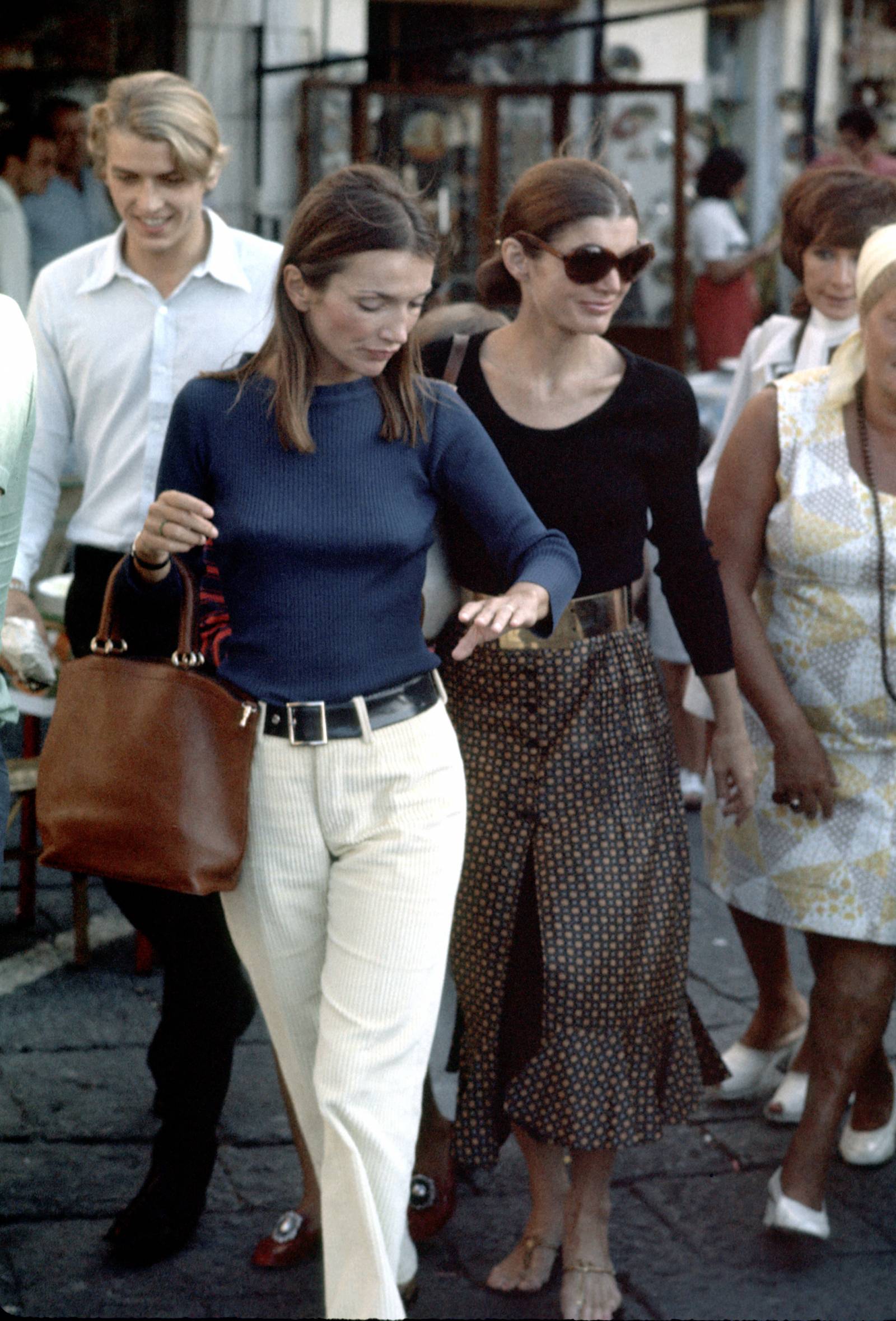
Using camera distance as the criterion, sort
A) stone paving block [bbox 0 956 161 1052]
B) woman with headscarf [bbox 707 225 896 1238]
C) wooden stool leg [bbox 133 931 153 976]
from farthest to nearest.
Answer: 1. wooden stool leg [bbox 133 931 153 976]
2. stone paving block [bbox 0 956 161 1052]
3. woman with headscarf [bbox 707 225 896 1238]

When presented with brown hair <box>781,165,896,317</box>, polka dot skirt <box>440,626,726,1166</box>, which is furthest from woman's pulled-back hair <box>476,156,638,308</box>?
brown hair <box>781,165,896,317</box>

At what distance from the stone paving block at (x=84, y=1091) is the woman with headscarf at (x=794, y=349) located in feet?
4.42

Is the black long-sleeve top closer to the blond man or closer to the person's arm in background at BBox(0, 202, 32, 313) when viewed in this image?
the blond man

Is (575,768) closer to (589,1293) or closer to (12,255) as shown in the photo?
(589,1293)

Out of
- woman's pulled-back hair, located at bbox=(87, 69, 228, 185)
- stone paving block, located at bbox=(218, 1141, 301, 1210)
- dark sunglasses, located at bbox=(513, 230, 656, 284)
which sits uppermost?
woman's pulled-back hair, located at bbox=(87, 69, 228, 185)

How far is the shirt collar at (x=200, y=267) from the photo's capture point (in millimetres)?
3420

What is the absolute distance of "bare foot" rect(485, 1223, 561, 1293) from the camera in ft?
10.2

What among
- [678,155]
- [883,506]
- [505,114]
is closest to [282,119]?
[505,114]

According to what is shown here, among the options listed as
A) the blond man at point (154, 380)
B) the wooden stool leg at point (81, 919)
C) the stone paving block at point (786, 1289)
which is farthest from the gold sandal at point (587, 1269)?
the wooden stool leg at point (81, 919)

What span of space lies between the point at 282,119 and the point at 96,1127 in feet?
25.4

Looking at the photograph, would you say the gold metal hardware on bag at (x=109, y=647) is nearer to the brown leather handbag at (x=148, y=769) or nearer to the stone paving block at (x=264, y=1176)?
the brown leather handbag at (x=148, y=769)

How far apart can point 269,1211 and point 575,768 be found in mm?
1111

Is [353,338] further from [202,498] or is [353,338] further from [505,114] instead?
[505,114]

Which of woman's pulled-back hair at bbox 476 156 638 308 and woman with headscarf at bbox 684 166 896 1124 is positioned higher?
woman's pulled-back hair at bbox 476 156 638 308
